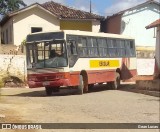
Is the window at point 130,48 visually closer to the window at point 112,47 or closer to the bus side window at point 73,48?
the window at point 112,47

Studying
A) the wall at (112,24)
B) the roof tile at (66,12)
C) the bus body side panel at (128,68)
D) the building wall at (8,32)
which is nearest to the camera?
the bus body side panel at (128,68)

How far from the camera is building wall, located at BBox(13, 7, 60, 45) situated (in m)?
34.7

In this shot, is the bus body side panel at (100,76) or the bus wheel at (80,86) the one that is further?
the bus body side panel at (100,76)

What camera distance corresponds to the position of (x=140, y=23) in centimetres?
3903

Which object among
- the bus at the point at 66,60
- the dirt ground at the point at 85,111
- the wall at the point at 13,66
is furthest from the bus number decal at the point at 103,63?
the wall at the point at 13,66

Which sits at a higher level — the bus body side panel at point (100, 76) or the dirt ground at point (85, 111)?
the bus body side panel at point (100, 76)

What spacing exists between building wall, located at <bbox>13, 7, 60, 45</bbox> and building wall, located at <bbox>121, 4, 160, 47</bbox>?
6627 millimetres

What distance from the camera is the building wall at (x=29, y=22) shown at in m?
34.7

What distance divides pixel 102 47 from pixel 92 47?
3.63ft

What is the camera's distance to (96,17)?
37.2 m

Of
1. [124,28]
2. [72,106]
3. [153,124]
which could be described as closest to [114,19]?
[124,28]

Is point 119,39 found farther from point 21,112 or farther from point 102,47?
point 21,112

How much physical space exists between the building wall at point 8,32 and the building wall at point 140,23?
997 cm

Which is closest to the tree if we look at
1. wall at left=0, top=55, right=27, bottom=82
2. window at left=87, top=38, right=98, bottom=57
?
wall at left=0, top=55, right=27, bottom=82
